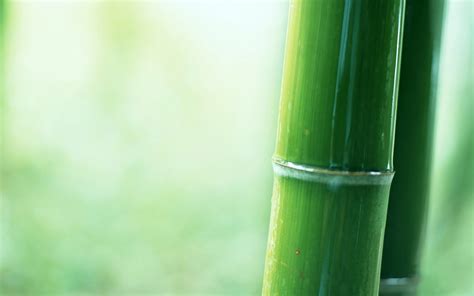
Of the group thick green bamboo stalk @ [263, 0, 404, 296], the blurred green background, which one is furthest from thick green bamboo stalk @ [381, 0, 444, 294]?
the blurred green background

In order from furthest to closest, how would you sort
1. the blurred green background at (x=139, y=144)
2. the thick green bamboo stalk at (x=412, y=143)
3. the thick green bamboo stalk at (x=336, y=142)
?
the blurred green background at (x=139, y=144)
the thick green bamboo stalk at (x=412, y=143)
the thick green bamboo stalk at (x=336, y=142)

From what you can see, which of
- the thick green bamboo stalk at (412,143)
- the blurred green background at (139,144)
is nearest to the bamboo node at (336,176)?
the thick green bamboo stalk at (412,143)

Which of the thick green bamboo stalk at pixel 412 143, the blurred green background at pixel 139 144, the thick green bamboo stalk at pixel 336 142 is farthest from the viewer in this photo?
the blurred green background at pixel 139 144

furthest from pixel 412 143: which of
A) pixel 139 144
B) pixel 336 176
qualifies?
pixel 139 144

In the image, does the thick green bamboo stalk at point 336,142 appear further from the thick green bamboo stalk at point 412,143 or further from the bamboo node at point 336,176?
the thick green bamboo stalk at point 412,143

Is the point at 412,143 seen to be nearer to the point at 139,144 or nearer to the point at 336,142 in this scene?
the point at 336,142

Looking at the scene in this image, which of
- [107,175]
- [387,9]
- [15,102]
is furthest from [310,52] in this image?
[15,102]
